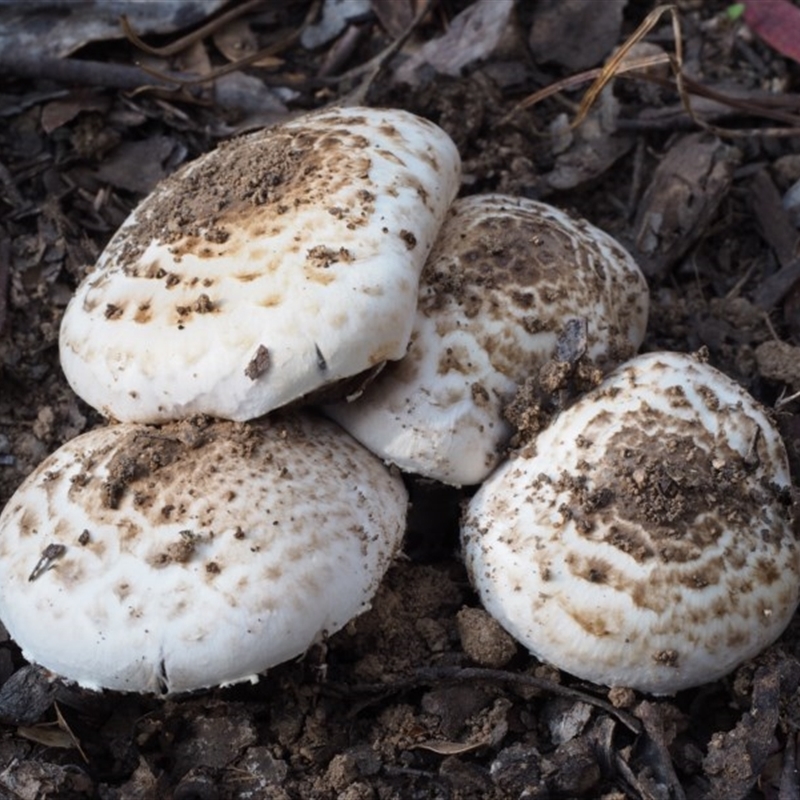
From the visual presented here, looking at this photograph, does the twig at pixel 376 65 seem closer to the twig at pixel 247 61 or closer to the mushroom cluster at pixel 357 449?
the twig at pixel 247 61

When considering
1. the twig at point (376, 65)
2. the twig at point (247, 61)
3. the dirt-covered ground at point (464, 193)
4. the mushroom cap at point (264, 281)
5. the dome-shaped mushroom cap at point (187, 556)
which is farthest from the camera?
the twig at point (376, 65)

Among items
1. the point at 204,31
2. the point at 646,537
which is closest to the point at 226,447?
the point at 646,537

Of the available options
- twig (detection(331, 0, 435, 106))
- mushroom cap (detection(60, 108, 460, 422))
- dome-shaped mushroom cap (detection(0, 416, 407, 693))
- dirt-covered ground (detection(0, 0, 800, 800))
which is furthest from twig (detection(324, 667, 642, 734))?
twig (detection(331, 0, 435, 106))

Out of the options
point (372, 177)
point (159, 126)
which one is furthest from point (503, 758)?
point (159, 126)

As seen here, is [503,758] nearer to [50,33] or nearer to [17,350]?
[17,350]

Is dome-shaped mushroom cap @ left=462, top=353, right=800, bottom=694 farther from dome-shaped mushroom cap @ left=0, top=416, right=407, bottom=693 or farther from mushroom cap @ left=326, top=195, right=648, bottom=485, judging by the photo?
dome-shaped mushroom cap @ left=0, top=416, right=407, bottom=693

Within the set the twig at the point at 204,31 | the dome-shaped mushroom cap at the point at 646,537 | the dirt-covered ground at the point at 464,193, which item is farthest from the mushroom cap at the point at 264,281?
the twig at the point at 204,31
